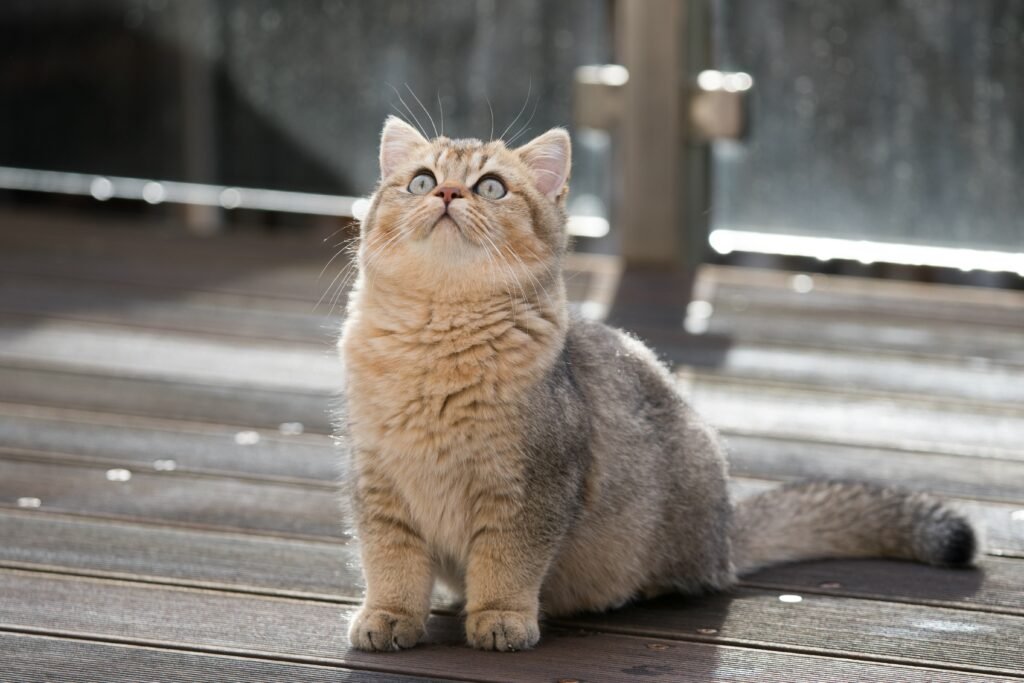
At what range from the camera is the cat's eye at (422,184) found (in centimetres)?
232

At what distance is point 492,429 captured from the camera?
2223 millimetres

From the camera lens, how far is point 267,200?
17.6 feet

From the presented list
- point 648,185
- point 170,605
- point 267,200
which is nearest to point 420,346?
point 170,605

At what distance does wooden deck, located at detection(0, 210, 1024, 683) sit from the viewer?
2189mm

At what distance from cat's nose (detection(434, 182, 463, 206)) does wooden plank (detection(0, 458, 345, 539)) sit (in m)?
0.79

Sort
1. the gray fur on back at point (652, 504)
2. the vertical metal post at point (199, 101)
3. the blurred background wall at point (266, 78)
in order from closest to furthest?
the gray fur on back at point (652, 504) < the blurred background wall at point (266, 78) < the vertical metal post at point (199, 101)

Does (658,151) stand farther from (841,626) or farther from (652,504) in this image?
(841,626)

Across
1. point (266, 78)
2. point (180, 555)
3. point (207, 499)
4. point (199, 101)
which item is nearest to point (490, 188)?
point (180, 555)

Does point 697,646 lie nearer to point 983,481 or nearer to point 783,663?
point 783,663

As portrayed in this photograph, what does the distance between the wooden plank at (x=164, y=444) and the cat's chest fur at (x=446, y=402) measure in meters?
0.83

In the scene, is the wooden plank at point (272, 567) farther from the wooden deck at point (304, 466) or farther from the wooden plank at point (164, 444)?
the wooden plank at point (164, 444)

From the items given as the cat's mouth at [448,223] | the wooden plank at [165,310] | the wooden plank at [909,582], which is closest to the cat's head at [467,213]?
the cat's mouth at [448,223]

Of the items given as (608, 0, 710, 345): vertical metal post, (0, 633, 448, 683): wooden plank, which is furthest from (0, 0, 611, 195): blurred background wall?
(0, 633, 448, 683): wooden plank

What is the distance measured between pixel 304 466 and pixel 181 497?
310 mm
